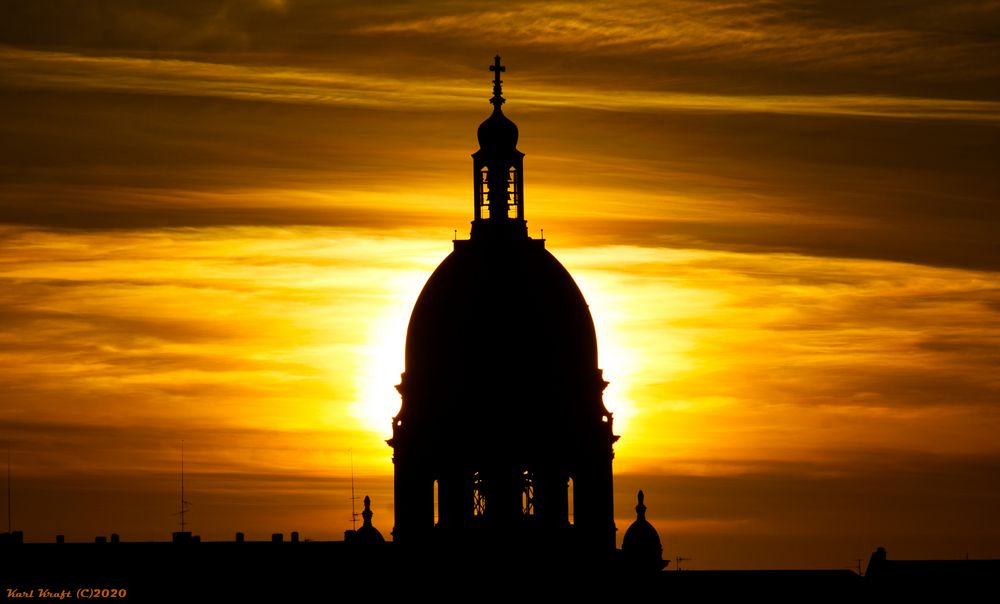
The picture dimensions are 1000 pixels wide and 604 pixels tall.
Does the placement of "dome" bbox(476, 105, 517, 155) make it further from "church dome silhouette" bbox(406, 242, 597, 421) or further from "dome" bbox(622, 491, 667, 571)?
"dome" bbox(622, 491, 667, 571)

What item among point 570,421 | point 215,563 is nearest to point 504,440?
point 570,421

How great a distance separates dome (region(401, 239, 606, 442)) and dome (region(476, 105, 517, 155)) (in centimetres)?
388

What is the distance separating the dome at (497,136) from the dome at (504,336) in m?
3.88

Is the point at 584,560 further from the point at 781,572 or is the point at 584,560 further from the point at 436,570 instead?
the point at 781,572

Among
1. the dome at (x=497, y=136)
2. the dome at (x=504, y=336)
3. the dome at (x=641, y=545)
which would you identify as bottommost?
the dome at (x=641, y=545)

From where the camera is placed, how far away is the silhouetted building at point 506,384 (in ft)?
444

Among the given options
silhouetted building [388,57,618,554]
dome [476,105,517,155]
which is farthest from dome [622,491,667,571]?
dome [476,105,517,155]

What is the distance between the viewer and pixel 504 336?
135 meters

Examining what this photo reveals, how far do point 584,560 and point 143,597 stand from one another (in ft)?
70.5

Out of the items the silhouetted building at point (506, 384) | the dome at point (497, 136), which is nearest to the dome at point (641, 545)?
the silhouetted building at point (506, 384)

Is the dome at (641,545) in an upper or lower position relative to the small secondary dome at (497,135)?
lower

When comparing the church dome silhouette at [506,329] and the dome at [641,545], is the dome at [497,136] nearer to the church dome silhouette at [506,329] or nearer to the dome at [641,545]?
the church dome silhouette at [506,329]

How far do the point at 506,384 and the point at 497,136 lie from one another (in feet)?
32.3

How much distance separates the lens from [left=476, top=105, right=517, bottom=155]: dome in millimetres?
136125
